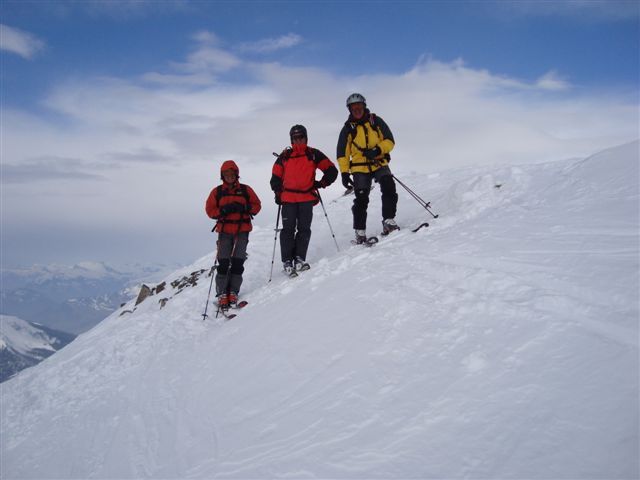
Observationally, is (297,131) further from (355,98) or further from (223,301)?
(223,301)

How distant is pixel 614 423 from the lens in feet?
8.45

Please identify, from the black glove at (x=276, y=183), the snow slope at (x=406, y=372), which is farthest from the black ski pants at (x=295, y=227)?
the snow slope at (x=406, y=372)

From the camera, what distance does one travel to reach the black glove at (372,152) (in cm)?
887

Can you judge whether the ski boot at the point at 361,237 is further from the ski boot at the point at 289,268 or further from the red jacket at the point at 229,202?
the red jacket at the point at 229,202

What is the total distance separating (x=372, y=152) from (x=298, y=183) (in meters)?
1.68

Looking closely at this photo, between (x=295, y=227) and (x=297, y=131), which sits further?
(x=295, y=227)

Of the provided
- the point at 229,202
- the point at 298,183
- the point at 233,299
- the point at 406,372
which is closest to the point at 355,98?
the point at 298,183

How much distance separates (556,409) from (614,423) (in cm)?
33

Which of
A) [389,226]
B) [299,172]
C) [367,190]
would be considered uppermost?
[299,172]

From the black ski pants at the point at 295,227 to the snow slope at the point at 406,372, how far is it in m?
0.79

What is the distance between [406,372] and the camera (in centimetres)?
380

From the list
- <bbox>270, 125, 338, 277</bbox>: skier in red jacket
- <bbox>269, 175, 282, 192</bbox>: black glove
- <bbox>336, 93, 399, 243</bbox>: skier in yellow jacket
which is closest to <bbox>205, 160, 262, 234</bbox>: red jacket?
<bbox>269, 175, 282, 192</bbox>: black glove

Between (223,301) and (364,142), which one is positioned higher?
(364,142)

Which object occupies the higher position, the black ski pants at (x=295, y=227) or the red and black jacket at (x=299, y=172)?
the red and black jacket at (x=299, y=172)
